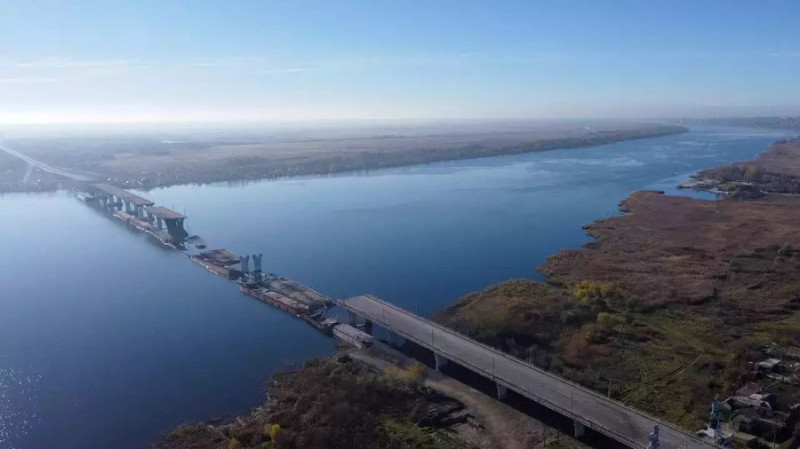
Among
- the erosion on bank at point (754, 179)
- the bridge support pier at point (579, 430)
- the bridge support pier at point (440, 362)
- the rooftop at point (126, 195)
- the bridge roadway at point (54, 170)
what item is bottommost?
the bridge support pier at point (579, 430)

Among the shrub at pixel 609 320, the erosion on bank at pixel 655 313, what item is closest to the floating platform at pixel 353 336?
the erosion on bank at pixel 655 313

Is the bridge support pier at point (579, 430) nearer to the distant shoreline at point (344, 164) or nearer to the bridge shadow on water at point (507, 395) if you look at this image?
the bridge shadow on water at point (507, 395)

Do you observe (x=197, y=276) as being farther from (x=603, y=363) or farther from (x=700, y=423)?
(x=700, y=423)

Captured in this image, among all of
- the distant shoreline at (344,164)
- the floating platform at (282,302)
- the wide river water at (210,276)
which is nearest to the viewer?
the wide river water at (210,276)

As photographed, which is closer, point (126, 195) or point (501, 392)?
point (501, 392)

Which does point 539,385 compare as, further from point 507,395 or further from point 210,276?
point 210,276

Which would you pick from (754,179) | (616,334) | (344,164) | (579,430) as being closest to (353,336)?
(579,430)

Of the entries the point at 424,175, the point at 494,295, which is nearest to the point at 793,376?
the point at 494,295
